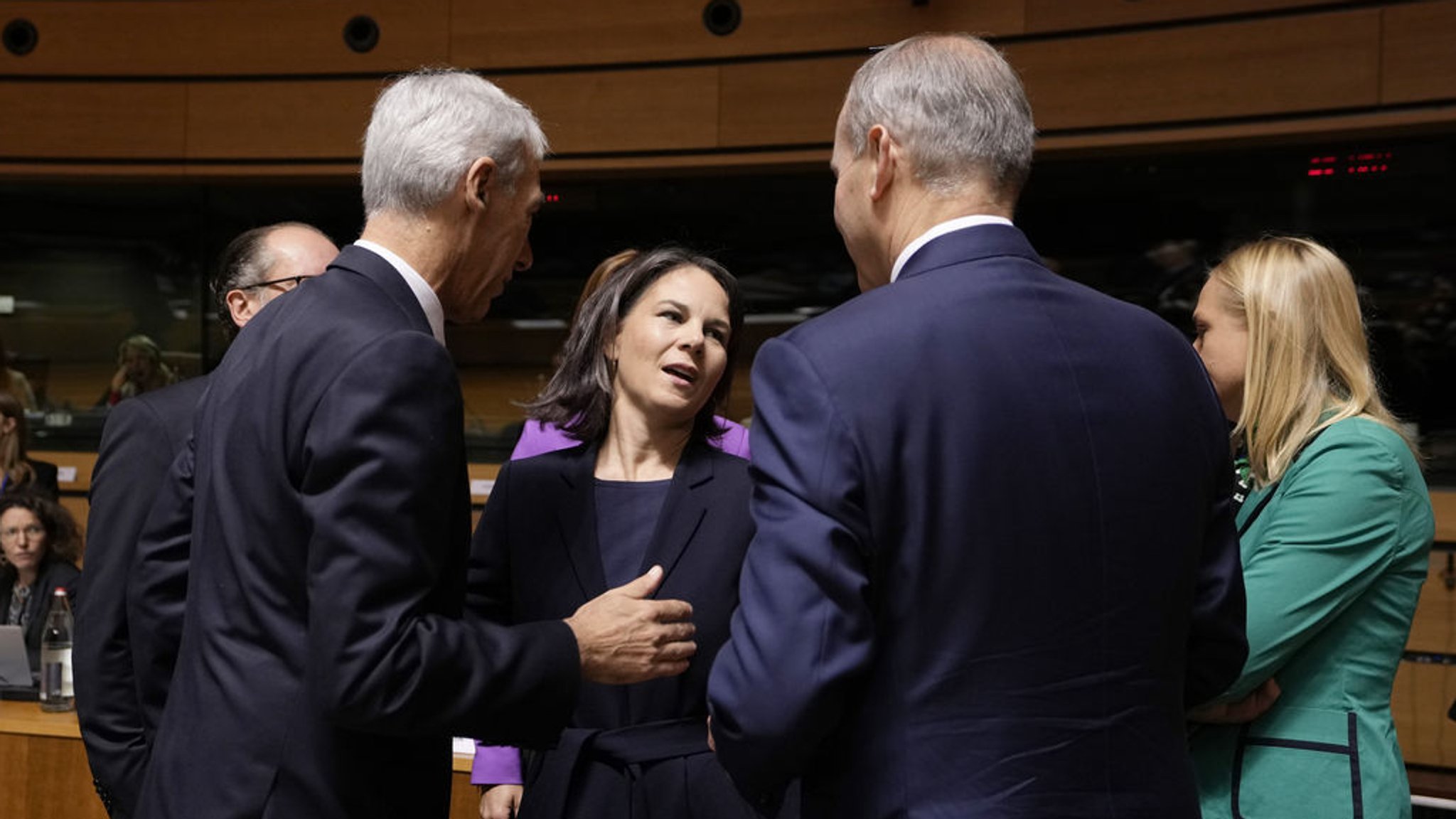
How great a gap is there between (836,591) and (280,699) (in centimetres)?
63

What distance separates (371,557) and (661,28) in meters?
4.88

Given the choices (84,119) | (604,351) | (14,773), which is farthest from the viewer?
(84,119)

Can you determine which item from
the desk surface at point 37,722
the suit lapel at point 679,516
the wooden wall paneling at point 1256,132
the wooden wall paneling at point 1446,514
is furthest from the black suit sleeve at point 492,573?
the wooden wall paneling at point 1446,514

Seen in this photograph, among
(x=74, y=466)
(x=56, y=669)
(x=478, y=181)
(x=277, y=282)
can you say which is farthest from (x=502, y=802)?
(x=74, y=466)

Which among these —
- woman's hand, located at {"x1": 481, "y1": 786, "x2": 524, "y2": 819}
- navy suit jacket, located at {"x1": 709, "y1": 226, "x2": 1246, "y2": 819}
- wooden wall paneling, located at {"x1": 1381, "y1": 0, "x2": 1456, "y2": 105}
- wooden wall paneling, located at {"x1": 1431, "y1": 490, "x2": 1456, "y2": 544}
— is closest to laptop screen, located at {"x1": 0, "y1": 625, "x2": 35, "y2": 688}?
woman's hand, located at {"x1": 481, "y1": 786, "x2": 524, "y2": 819}

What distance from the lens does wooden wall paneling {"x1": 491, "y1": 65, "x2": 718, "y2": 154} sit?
229 inches

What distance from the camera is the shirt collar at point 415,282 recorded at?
1.58m

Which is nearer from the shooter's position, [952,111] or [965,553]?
[965,553]

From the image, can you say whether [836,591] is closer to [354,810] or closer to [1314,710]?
[354,810]

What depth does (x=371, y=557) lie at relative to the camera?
1354mm

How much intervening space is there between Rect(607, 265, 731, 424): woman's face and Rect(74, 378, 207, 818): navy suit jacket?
0.71m

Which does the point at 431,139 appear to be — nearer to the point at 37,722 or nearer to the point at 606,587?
the point at 606,587

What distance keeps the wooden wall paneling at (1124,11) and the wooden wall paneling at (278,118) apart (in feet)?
9.69

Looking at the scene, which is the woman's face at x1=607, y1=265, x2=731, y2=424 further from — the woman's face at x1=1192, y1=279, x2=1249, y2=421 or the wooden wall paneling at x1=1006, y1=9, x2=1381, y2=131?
the wooden wall paneling at x1=1006, y1=9, x2=1381, y2=131
